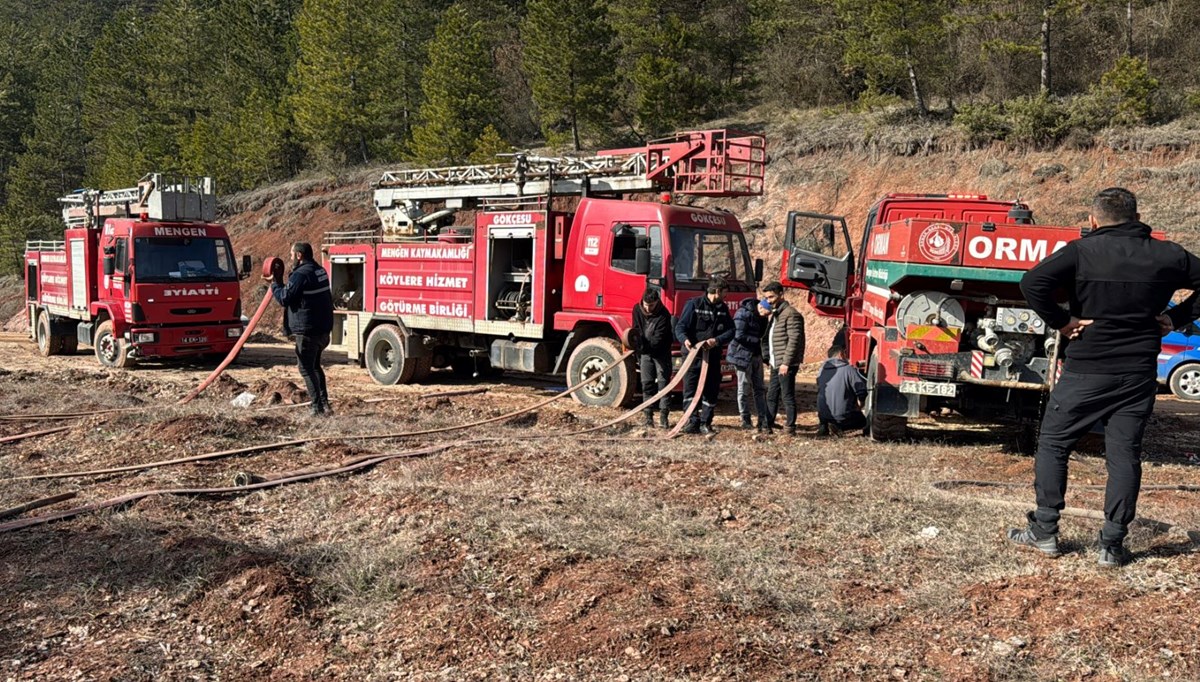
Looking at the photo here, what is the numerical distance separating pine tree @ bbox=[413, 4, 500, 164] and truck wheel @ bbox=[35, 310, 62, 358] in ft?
45.1

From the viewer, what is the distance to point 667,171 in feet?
39.4

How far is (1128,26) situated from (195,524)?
25.3 metres

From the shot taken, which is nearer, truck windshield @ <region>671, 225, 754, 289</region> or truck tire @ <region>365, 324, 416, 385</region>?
truck windshield @ <region>671, 225, 754, 289</region>

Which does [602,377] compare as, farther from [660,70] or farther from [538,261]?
[660,70]

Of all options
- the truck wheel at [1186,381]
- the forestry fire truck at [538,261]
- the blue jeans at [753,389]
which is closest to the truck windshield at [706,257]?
the forestry fire truck at [538,261]

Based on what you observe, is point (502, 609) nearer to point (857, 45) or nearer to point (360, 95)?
point (857, 45)

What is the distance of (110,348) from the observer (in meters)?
15.6

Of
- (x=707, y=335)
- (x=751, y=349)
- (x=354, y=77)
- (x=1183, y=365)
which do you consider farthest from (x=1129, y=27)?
(x=354, y=77)

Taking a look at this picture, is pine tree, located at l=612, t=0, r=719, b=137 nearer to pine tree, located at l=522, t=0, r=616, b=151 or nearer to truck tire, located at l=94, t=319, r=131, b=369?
pine tree, located at l=522, t=0, r=616, b=151

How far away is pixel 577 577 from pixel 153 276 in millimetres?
13033

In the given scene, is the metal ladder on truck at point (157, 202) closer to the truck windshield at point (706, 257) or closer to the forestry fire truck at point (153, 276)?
the forestry fire truck at point (153, 276)

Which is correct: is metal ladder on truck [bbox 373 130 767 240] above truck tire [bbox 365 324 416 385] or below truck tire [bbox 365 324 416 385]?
above

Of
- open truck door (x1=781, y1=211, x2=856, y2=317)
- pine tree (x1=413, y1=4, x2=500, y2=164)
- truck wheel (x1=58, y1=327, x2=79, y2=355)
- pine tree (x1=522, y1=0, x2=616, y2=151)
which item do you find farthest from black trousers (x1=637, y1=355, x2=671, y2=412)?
pine tree (x1=413, y1=4, x2=500, y2=164)

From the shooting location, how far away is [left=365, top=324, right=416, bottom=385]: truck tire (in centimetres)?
1366
